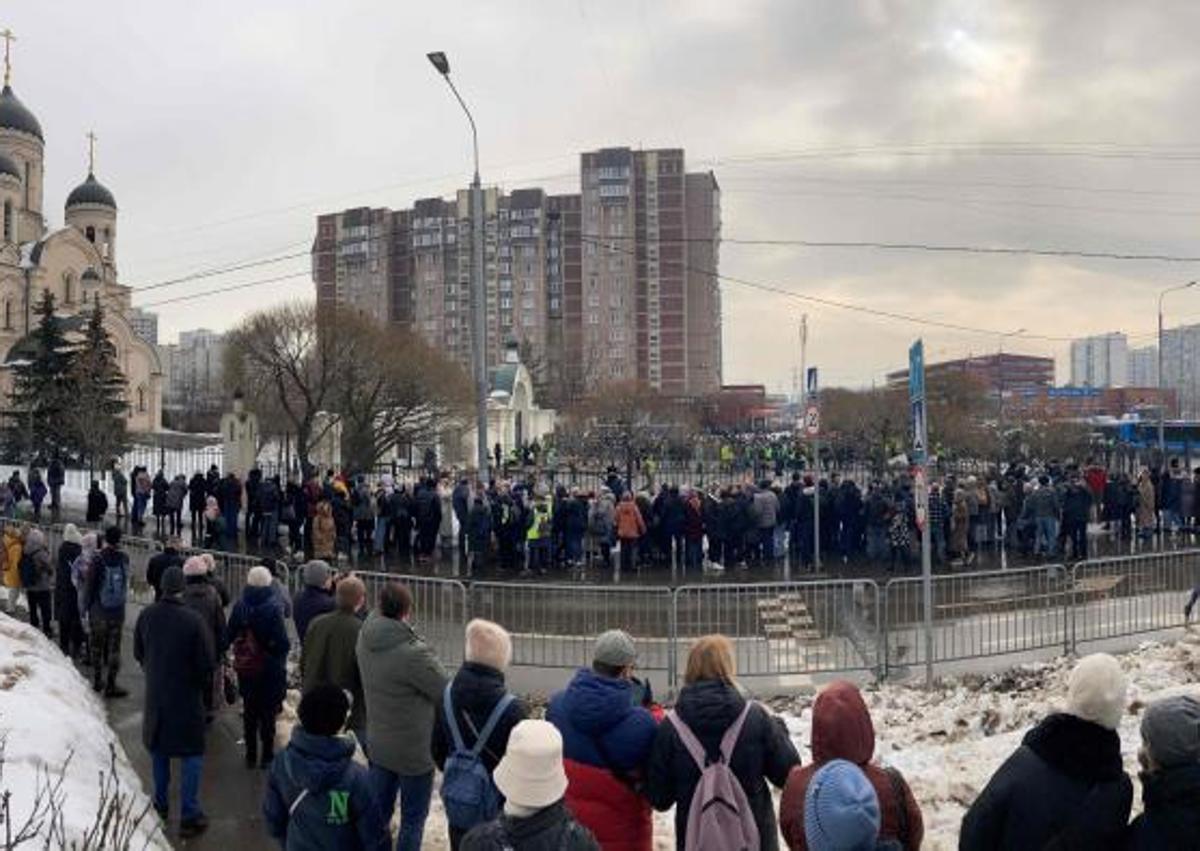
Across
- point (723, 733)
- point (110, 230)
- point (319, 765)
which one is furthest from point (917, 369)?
point (110, 230)

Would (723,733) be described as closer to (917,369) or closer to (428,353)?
(917,369)

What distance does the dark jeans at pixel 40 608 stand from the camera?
43.0ft

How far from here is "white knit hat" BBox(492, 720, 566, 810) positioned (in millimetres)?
3543

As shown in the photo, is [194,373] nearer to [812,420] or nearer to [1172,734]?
[812,420]

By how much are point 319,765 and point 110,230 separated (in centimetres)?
8042

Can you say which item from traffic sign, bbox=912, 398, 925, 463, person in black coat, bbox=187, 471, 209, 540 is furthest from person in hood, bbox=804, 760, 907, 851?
person in black coat, bbox=187, 471, 209, 540

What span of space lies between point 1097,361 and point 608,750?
184m

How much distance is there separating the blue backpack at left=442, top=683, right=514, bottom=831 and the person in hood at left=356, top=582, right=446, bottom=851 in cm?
92

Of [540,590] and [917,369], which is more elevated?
[917,369]

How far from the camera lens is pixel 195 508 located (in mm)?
23312

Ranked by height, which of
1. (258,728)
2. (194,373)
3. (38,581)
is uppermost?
(194,373)

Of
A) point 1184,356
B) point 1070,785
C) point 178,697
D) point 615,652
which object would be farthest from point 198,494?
point 1184,356

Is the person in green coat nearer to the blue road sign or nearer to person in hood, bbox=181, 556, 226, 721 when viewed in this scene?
person in hood, bbox=181, 556, 226, 721

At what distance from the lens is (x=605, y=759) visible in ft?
15.5
